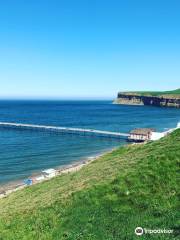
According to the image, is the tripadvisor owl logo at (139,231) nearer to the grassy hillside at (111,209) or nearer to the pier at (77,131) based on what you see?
the grassy hillside at (111,209)

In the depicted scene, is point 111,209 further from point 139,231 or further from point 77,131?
point 77,131

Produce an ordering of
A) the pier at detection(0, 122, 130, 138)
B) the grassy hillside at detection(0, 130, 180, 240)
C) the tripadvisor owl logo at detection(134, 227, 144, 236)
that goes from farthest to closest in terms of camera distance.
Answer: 1. the pier at detection(0, 122, 130, 138)
2. the grassy hillside at detection(0, 130, 180, 240)
3. the tripadvisor owl logo at detection(134, 227, 144, 236)

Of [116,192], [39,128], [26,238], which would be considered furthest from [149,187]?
[39,128]

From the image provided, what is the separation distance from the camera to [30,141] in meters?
87.1

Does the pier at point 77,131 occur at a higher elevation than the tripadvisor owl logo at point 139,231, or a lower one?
lower

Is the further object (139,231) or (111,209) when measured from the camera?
(111,209)

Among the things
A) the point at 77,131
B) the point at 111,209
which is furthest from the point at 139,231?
the point at 77,131

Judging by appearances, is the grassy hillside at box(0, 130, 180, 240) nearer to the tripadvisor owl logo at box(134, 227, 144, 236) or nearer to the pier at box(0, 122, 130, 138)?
the tripadvisor owl logo at box(134, 227, 144, 236)

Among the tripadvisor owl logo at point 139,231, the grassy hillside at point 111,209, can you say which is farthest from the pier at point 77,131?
the tripadvisor owl logo at point 139,231

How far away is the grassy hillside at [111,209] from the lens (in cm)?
1612

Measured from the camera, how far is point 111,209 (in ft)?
59.7

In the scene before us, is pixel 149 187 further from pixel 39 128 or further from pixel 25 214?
pixel 39 128

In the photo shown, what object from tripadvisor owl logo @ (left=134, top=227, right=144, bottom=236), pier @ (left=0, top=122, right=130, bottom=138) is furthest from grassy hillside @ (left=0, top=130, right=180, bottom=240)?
pier @ (left=0, top=122, right=130, bottom=138)

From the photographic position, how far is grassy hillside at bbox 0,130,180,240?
635 inches
